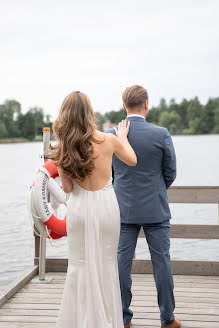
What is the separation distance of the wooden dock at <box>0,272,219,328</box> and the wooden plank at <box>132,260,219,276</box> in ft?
0.17

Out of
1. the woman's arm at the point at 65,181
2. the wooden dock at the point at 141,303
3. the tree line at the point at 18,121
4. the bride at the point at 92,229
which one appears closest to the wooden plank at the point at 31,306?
the wooden dock at the point at 141,303

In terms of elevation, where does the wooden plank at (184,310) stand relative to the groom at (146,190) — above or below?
below

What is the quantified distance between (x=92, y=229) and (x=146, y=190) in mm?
498

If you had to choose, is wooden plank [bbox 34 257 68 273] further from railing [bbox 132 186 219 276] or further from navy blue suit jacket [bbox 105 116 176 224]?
navy blue suit jacket [bbox 105 116 176 224]

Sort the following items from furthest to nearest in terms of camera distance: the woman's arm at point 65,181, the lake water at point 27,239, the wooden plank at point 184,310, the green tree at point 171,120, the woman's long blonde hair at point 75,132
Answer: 1. the green tree at point 171,120
2. the lake water at point 27,239
3. the wooden plank at point 184,310
4. the woman's arm at point 65,181
5. the woman's long blonde hair at point 75,132

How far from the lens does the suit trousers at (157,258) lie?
3.00 meters

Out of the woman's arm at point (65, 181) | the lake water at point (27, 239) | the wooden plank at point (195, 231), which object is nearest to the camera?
the woman's arm at point (65, 181)

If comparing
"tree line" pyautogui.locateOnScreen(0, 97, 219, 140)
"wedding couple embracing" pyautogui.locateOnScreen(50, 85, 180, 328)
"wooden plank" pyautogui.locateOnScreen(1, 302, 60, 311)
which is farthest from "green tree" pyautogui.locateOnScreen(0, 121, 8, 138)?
"wedding couple embracing" pyautogui.locateOnScreen(50, 85, 180, 328)

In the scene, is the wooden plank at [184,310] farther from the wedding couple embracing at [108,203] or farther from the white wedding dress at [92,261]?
the white wedding dress at [92,261]

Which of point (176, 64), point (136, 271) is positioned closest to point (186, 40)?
point (176, 64)

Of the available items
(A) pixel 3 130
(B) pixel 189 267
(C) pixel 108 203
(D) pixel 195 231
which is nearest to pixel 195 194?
(D) pixel 195 231

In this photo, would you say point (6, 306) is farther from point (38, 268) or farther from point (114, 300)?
point (114, 300)

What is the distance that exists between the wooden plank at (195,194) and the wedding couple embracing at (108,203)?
1.46 metres

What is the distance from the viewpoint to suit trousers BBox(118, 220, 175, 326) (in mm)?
2996
